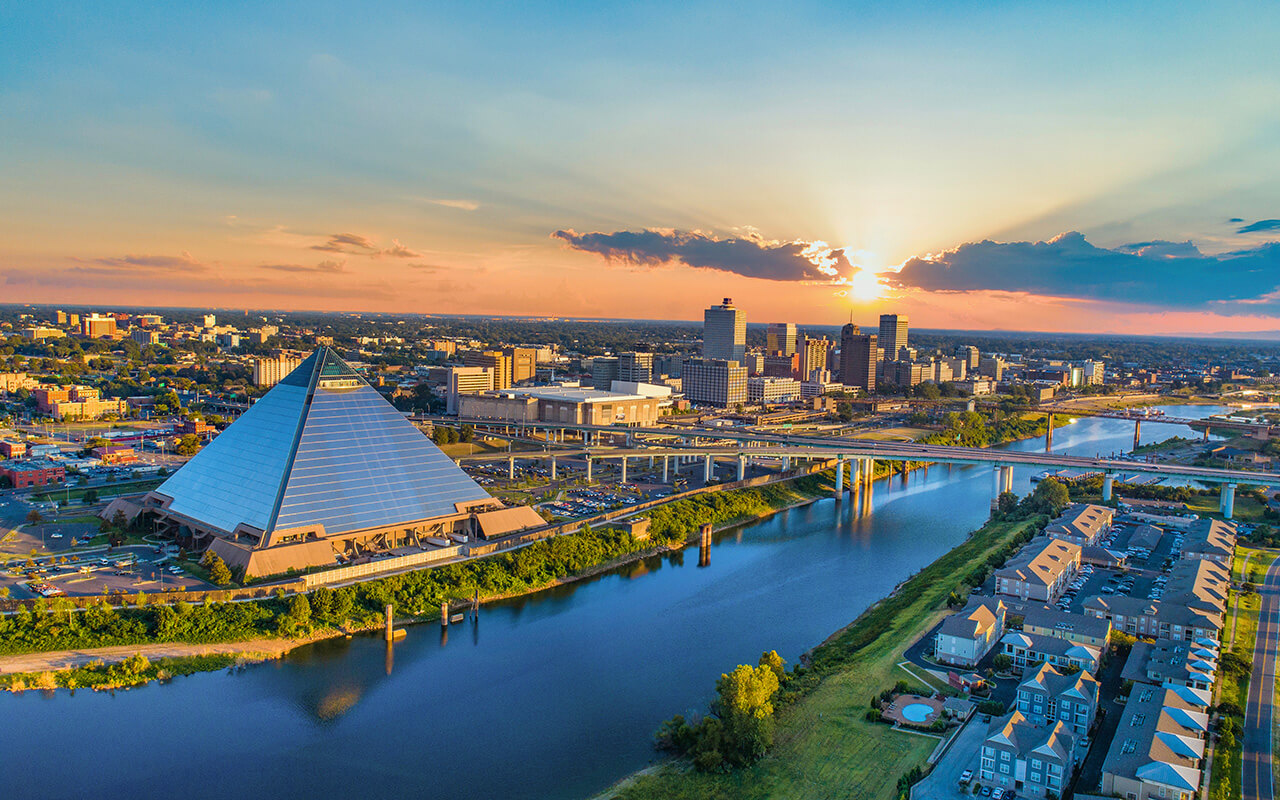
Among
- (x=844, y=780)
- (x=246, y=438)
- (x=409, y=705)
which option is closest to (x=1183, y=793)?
(x=844, y=780)

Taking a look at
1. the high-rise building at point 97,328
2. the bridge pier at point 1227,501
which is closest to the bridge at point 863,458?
the bridge pier at point 1227,501

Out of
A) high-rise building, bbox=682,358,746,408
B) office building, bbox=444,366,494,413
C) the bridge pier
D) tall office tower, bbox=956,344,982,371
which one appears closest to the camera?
the bridge pier

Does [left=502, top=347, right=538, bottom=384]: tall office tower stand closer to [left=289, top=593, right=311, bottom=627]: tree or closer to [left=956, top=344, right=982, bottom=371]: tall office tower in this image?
[left=289, top=593, right=311, bottom=627]: tree

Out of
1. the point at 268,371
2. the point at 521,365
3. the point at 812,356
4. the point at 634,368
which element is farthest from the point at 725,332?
the point at 268,371

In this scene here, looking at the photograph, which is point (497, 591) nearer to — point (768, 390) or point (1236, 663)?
point (1236, 663)

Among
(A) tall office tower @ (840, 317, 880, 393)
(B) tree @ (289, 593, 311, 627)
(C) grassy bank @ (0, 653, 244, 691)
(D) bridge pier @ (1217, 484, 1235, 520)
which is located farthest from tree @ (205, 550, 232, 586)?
(A) tall office tower @ (840, 317, 880, 393)
